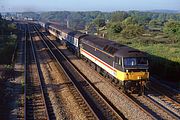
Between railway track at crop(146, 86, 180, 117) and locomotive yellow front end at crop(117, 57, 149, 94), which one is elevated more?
locomotive yellow front end at crop(117, 57, 149, 94)

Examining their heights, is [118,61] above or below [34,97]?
above

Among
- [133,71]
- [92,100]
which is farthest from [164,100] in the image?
[92,100]

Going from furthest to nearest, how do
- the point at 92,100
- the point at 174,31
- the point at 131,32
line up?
1. the point at 131,32
2. the point at 174,31
3. the point at 92,100

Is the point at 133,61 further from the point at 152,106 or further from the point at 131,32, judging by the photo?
the point at 131,32

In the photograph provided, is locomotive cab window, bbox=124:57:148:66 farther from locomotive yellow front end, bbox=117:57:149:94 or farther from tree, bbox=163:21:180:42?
tree, bbox=163:21:180:42

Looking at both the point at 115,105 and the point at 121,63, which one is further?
the point at 121,63

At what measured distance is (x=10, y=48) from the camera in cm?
4666

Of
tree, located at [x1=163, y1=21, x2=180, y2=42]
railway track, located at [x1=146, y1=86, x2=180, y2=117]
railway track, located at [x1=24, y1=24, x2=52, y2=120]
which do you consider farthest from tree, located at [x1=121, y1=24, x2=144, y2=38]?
railway track, located at [x1=146, y1=86, x2=180, y2=117]

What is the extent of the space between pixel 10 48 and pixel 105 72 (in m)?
23.6

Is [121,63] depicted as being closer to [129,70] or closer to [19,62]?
[129,70]

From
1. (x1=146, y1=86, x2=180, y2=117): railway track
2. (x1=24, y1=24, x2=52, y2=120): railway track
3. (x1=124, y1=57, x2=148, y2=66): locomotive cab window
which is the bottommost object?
(x1=24, y1=24, x2=52, y2=120): railway track

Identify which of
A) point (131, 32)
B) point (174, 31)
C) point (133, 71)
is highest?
point (133, 71)

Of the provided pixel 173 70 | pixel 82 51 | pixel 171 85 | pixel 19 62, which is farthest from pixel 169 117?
pixel 19 62

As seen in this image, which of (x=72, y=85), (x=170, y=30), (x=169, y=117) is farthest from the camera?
(x=170, y=30)
